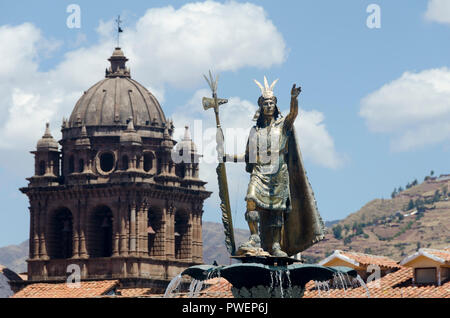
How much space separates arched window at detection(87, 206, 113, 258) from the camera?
10981cm

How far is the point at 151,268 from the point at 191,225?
613 cm

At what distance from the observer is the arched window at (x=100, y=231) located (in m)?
110

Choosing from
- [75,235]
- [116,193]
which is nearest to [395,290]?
[116,193]

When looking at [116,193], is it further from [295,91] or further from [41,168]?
[295,91]

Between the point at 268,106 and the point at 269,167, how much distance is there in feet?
3.75

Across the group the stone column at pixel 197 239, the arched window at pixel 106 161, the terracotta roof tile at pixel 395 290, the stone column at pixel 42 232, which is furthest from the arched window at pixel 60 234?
the terracotta roof tile at pixel 395 290

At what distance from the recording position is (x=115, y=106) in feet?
371

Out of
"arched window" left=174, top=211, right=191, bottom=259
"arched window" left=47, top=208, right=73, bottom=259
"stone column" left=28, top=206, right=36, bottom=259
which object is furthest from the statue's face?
"arched window" left=174, top=211, right=191, bottom=259

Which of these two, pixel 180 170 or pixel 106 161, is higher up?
pixel 106 161

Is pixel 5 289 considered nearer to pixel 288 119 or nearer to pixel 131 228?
pixel 131 228

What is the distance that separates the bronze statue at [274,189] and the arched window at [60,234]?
3363 inches

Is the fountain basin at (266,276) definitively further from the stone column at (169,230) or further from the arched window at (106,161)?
the arched window at (106,161)

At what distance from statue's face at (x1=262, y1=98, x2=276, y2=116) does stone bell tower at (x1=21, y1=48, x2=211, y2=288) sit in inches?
3138
